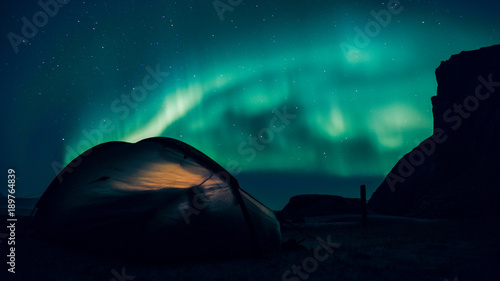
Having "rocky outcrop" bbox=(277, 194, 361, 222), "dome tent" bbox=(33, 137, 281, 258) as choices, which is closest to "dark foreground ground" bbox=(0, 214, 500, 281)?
"dome tent" bbox=(33, 137, 281, 258)

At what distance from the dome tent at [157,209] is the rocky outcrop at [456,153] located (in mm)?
28536

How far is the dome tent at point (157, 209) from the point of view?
17.4 feet

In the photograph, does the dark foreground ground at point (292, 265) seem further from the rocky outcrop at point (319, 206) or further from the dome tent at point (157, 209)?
the rocky outcrop at point (319, 206)

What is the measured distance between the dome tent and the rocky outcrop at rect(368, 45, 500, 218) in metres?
28.5

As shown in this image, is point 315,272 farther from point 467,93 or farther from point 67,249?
point 467,93

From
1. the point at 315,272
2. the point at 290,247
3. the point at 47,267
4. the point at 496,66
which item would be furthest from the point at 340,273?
the point at 496,66

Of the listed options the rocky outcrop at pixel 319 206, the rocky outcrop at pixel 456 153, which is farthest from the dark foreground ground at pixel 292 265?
the rocky outcrop at pixel 456 153

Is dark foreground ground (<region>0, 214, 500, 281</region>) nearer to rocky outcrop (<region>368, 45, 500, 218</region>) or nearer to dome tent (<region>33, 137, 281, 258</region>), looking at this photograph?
dome tent (<region>33, 137, 281, 258</region>)

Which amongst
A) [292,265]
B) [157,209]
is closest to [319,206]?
[292,265]

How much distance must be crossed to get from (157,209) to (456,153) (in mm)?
51936

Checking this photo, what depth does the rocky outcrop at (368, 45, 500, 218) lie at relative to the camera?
30828 millimetres

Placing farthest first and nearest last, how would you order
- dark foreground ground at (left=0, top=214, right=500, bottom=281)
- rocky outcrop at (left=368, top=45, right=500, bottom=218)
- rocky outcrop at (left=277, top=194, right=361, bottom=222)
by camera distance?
rocky outcrop at (left=368, top=45, right=500, bottom=218), rocky outcrop at (left=277, top=194, right=361, bottom=222), dark foreground ground at (left=0, top=214, right=500, bottom=281)

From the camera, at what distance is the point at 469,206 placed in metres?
27.0

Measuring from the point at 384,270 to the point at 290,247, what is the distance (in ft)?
7.17
